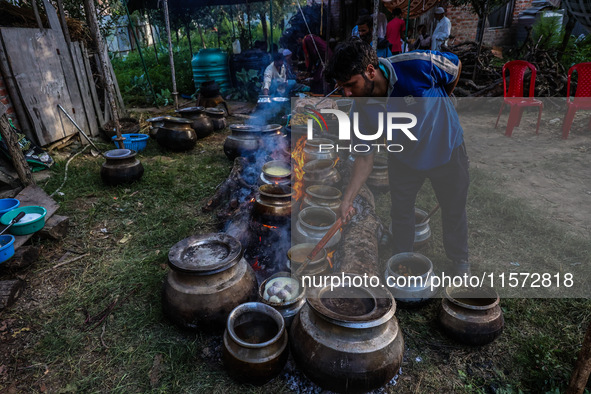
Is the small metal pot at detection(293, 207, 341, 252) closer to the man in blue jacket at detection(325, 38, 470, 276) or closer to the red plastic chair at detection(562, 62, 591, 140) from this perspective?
the man in blue jacket at detection(325, 38, 470, 276)

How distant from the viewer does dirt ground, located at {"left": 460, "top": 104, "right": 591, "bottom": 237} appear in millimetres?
5715

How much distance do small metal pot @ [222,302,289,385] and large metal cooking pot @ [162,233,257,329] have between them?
28 centimetres

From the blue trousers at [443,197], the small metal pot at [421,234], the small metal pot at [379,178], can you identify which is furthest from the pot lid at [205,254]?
the small metal pot at [379,178]

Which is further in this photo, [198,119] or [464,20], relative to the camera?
[464,20]

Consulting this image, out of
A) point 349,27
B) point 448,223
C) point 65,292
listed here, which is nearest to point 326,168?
point 448,223

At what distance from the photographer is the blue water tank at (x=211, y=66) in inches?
533

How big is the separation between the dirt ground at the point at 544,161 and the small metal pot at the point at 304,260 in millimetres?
4038

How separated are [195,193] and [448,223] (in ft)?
15.0

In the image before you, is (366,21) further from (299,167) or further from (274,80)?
(299,167)

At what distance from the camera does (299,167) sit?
555cm

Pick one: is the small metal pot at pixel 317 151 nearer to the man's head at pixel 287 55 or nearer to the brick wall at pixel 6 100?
the brick wall at pixel 6 100

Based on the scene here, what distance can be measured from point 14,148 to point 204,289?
4.59 m

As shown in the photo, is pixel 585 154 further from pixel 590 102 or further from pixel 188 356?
pixel 188 356

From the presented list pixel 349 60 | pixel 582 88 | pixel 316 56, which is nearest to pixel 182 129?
pixel 316 56
